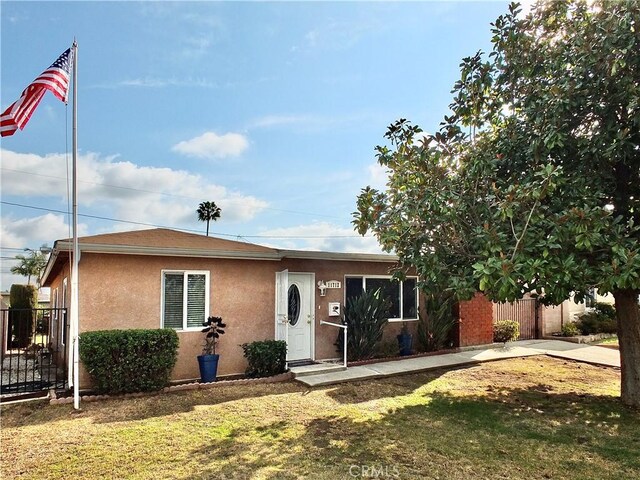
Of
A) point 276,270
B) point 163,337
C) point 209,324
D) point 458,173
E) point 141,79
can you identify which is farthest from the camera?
point 141,79

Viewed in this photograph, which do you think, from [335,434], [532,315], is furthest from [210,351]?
[532,315]

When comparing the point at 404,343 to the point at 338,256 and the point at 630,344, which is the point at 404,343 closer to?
the point at 338,256

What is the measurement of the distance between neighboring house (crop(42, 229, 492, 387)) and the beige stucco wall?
0.02 metres

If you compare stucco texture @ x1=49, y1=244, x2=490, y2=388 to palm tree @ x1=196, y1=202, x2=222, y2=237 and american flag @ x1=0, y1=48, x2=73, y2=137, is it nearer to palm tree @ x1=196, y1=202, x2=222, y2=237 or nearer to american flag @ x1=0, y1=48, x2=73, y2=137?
american flag @ x1=0, y1=48, x2=73, y2=137

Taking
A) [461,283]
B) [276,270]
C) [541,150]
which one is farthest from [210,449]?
[541,150]

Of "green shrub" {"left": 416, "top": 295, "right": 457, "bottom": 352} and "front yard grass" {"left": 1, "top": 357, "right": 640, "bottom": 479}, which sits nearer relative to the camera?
"front yard grass" {"left": 1, "top": 357, "right": 640, "bottom": 479}

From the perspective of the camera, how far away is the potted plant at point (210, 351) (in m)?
8.63

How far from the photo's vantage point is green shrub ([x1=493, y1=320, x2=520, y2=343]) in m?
13.9

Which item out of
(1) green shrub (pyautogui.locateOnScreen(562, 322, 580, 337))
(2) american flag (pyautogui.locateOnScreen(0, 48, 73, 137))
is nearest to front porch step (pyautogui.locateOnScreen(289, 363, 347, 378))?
(2) american flag (pyautogui.locateOnScreen(0, 48, 73, 137))

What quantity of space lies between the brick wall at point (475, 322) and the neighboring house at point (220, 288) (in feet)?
7.48

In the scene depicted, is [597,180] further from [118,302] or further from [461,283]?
[118,302]

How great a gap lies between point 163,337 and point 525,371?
8921 millimetres

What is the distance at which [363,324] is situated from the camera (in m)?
10.7

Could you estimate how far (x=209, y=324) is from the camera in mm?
8914
